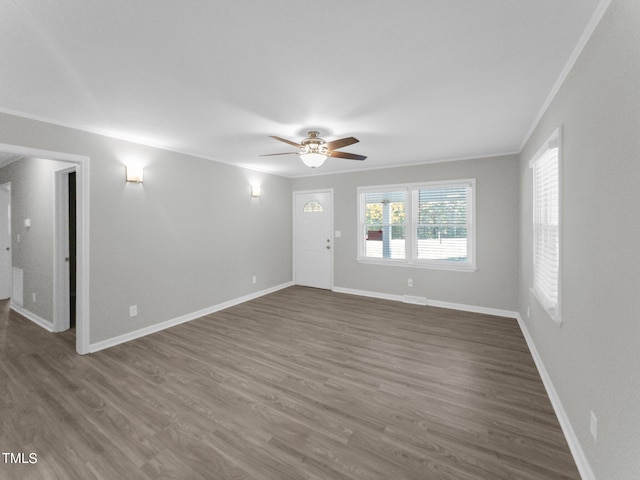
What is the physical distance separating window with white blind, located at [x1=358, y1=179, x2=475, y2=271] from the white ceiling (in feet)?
5.43

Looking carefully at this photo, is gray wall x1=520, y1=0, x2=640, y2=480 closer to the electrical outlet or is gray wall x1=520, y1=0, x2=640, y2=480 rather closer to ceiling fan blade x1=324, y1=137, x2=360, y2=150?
the electrical outlet

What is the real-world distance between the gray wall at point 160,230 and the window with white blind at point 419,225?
2182 mm

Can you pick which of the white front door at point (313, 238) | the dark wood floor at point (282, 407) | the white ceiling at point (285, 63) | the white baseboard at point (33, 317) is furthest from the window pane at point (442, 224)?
the white baseboard at point (33, 317)

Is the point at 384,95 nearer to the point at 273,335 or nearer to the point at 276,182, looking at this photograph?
the point at 273,335

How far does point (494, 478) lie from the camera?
1.61 metres

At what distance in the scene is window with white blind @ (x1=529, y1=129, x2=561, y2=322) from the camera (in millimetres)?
2273

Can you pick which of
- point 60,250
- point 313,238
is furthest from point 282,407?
point 313,238

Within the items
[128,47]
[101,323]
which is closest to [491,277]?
[128,47]

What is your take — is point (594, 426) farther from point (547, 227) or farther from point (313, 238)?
point (313, 238)

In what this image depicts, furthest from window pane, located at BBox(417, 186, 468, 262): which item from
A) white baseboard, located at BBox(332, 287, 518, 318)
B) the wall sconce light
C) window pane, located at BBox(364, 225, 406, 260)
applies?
the wall sconce light

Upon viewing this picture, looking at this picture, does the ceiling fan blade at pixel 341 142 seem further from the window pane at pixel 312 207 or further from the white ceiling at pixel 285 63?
the window pane at pixel 312 207

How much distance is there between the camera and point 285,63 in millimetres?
1929

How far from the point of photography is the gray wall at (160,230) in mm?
3238

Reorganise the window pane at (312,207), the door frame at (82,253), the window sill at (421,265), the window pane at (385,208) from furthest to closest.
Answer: the window pane at (312,207) → the window pane at (385,208) → the window sill at (421,265) → the door frame at (82,253)
